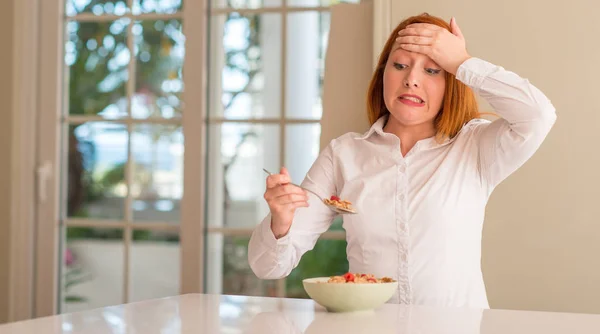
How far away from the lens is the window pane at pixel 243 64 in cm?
373

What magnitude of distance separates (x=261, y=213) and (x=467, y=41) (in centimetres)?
132

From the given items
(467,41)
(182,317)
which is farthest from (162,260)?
(182,317)

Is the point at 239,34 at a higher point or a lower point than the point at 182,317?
higher

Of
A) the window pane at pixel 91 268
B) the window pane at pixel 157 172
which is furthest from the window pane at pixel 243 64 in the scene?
the window pane at pixel 91 268

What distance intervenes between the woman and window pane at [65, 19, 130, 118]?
203 centimetres

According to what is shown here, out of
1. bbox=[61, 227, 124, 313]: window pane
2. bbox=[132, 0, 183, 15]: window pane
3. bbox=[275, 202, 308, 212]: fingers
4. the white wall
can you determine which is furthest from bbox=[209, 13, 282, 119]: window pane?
bbox=[275, 202, 308, 212]: fingers

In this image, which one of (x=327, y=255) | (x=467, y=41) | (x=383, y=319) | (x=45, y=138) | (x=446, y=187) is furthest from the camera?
(x=45, y=138)

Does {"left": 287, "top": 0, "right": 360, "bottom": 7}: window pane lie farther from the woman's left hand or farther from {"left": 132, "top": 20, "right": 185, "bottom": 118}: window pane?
the woman's left hand

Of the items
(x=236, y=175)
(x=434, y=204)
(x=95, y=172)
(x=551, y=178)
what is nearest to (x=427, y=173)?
(x=434, y=204)

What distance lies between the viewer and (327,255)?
3.65m

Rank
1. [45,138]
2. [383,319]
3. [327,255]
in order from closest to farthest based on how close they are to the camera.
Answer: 1. [383,319]
2. [327,255]
3. [45,138]

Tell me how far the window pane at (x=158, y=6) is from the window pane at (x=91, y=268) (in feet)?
3.62

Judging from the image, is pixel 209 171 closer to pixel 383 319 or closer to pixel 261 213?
pixel 261 213

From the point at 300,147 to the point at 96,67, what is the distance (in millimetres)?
1208
